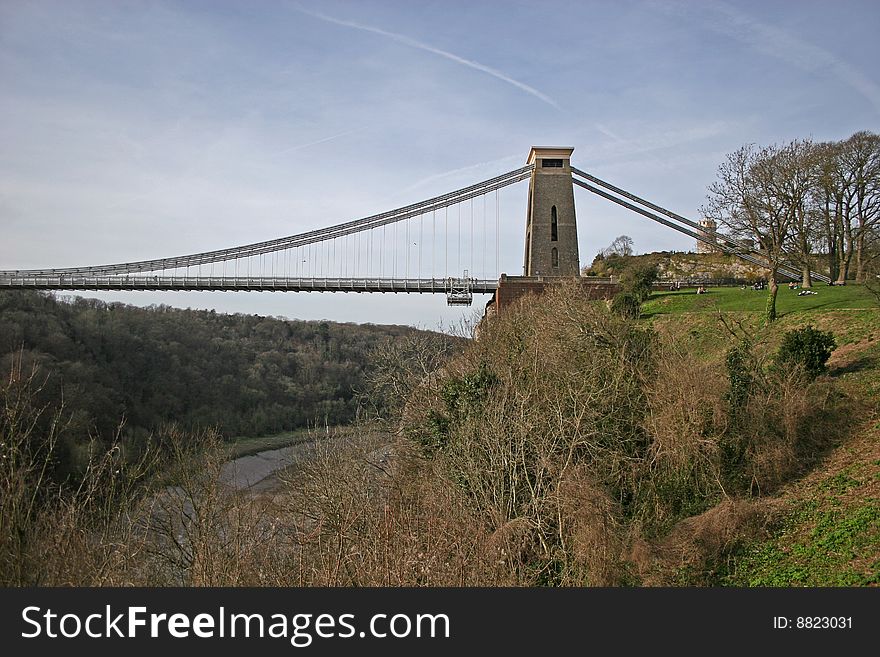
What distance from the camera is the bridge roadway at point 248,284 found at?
27.0m

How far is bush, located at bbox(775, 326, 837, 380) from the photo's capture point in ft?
39.1

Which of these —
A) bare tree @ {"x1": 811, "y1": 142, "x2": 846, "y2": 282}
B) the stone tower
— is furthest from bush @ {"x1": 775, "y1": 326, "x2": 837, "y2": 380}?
the stone tower

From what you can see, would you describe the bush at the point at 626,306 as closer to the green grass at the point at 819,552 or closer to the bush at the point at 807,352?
the bush at the point at 807,352

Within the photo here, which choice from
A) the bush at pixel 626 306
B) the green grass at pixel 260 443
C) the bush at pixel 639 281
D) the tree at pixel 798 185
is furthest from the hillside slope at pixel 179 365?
the tree at pixel 798 185

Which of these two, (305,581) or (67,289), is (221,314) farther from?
(305,581)

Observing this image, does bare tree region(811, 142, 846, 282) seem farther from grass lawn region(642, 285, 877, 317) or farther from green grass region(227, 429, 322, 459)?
green grass region(227, 429, 322, 459)

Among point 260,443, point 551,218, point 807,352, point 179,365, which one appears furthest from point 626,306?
point 179,365

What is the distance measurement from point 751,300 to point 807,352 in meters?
9.54

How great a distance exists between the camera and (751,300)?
68.5 feet

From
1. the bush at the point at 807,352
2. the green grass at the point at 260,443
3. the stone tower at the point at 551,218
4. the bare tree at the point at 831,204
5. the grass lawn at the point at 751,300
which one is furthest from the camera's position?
the green grass at the point at 260,443

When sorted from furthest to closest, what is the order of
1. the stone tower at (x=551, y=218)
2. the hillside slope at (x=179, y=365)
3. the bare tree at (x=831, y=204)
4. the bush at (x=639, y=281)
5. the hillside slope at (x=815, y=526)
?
1. the stone tower at (x=551, y=218)
2. the hillside slope at (x=179, y=365)
3. the bush at (x=639, y=281)
4. the bare tree at (x=831, y=204)
5. the hillside slope at (x=815, y=526)

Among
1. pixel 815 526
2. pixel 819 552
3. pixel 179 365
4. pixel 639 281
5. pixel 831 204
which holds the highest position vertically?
pixel 831 204

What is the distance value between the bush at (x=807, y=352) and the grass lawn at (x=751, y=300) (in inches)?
143

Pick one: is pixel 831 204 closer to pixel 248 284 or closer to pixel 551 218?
pixel 551 218
